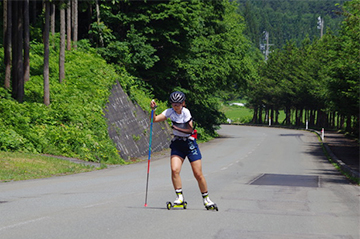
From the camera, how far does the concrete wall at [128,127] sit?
87.6ft

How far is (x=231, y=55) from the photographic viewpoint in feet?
173

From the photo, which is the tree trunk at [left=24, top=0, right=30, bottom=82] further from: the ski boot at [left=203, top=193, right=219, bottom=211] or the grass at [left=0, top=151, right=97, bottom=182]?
the ski boot at [left=203, top=193, right=219, bottom=211]

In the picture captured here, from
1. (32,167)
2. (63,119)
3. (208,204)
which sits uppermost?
(63,119)

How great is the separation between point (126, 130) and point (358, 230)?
795 inches

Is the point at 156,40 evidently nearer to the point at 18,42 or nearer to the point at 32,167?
the point at 18,42

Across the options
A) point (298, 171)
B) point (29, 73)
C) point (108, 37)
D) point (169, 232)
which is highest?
point (108, 37)

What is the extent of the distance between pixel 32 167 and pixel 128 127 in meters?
11.1

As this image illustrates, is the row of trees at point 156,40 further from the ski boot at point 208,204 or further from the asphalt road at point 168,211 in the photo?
the ski boot at point 208,204

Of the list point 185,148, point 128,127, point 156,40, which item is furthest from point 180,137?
point 156,40

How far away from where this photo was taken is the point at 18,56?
25688 millimetres

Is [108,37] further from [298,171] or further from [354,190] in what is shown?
[354,190]

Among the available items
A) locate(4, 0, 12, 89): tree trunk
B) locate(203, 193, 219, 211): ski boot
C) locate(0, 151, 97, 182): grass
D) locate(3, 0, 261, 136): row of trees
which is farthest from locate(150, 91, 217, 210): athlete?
locate(3, 0, 261, 136): row of trees

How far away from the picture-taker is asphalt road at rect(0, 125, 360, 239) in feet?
26.0

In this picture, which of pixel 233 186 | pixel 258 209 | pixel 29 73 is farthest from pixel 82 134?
pixel 258 209
